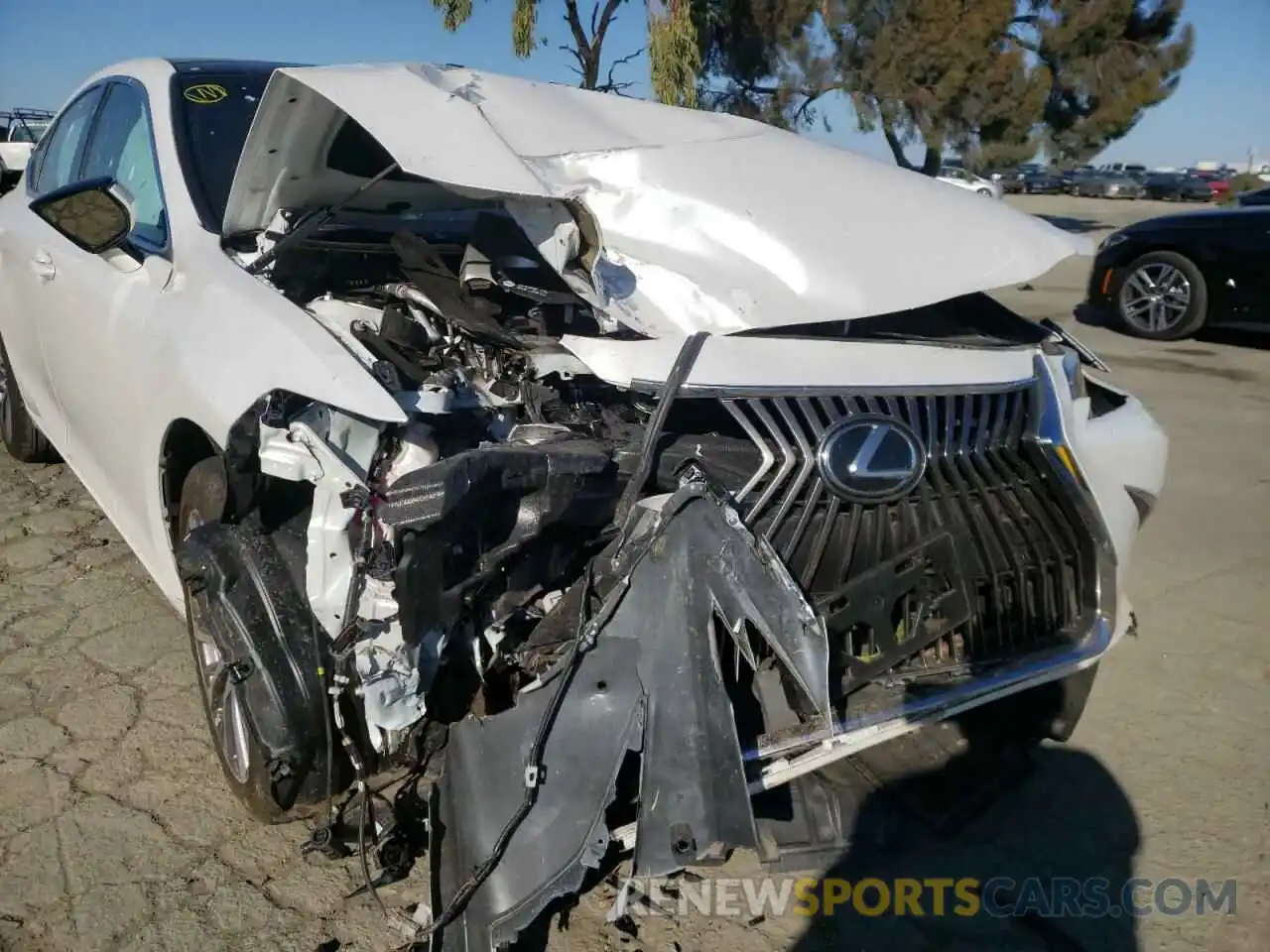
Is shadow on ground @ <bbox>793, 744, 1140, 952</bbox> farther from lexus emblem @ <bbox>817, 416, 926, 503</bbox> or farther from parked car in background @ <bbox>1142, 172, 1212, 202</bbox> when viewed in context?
parked car in background @ <bbox>1142, 172, 1212, 202</bbox>

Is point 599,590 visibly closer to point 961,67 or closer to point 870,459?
point 870,459

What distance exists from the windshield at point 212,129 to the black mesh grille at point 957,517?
171 centimetres

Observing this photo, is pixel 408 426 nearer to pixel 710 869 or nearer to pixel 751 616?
pixel 751 616

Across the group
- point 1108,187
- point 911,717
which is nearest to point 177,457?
point 911,717

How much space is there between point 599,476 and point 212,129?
1913 millimetres

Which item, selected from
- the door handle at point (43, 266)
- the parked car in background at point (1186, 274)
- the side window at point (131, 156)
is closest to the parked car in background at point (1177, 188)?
the parked car in background at point (1186, 274)

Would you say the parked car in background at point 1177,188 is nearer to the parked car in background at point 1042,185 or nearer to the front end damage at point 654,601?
the parked car in background at point 1042,185

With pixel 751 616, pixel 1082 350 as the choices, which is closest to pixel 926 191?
pixel 1082 350

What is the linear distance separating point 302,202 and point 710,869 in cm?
216

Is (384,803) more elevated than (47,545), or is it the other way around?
(384,803)

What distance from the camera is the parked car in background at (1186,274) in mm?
7914

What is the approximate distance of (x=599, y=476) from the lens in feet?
6.73

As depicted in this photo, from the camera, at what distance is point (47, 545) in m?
4.02

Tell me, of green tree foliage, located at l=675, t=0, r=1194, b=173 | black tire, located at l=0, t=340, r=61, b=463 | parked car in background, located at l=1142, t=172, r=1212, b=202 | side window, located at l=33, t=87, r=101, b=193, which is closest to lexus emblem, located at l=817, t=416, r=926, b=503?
side window, located at l=33, t=87, r=101, b=193
